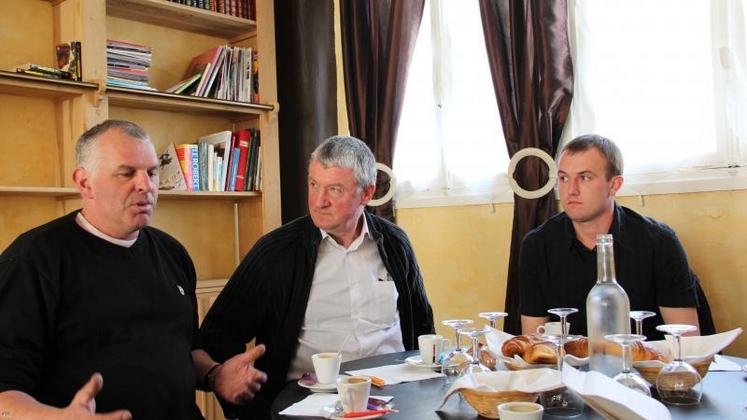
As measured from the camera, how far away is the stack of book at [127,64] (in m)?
3.29

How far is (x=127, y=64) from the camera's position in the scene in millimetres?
3354

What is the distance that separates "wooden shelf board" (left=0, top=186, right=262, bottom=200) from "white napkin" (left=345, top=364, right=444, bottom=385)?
1.83 m

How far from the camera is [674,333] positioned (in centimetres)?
138

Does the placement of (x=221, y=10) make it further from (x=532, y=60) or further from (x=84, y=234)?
(x=84, y=234)

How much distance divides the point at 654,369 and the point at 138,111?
2.98m

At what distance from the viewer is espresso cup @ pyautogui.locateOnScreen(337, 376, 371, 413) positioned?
140 centimetres

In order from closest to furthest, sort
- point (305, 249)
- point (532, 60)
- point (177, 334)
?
point (177, 334), point (305, 249), point (532, 60)

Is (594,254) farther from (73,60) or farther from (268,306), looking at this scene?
(73,60)

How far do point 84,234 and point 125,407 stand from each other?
455mm

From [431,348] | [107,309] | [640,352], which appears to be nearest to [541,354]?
[640,352]

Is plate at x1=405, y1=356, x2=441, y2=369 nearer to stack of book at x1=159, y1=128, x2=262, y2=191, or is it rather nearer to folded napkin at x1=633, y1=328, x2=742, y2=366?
folded napkin at x1=633, y1=328, x2=742, y2=366

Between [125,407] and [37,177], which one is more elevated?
[37,177]

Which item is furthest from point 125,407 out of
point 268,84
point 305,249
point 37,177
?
point 268,84

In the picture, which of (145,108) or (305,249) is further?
(145,108)
